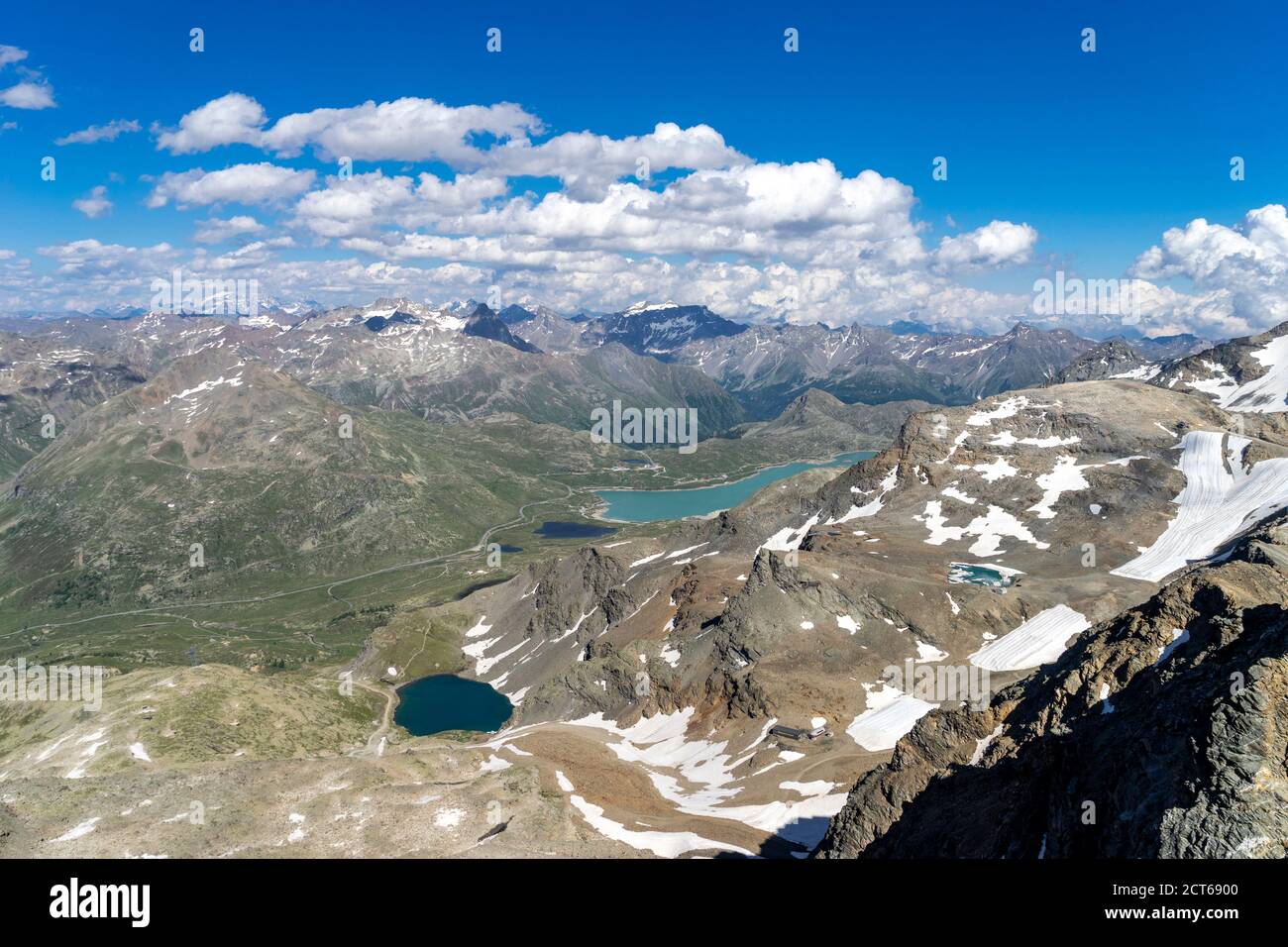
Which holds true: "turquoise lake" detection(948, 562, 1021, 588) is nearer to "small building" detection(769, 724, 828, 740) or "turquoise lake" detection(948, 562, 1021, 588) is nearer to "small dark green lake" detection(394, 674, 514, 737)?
"small building" detection(769, 724, 828, 740)

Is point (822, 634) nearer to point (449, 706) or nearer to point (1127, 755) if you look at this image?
point (1127, 755)

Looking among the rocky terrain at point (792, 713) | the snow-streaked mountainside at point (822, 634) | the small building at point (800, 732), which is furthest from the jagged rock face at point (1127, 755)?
the small building at point (800, 732)

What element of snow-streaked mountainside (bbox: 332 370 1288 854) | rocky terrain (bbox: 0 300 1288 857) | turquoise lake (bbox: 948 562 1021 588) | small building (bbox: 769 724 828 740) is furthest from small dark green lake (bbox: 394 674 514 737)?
turquoise lake (bbox: 948 562 1021 588)

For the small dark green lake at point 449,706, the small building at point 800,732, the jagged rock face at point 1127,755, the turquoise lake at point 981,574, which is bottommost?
the small dark green lake at point 449,706

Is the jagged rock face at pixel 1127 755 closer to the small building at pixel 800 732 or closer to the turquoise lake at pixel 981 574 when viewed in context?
the small building at pixel 800 732
